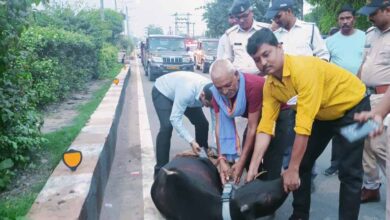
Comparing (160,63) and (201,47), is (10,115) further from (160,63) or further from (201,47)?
(201,47)

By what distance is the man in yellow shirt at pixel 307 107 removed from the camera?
260cm

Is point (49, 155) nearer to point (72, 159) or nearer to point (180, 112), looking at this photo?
point (72, 159)

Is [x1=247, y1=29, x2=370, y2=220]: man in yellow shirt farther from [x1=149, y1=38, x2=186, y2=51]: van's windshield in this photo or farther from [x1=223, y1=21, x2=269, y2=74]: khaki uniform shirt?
[x1=149, y1=38, x2=186, y2=51]: van's windshield

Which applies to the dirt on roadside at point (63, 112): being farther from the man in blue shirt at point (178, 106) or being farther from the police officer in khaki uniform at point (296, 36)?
the police officer in khaki uniform at point (296, 36)

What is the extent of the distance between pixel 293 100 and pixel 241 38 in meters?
1.93

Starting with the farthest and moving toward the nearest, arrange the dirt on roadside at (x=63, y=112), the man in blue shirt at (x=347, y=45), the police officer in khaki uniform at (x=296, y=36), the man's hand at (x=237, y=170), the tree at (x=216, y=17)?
the tree at (x=216, y=17) < the dirt on roadside at (x=63, y=112) < the man in blue shirt at (x=347, y=45) < the police officer in khaki uniform at (x=296, y=36) < the man's hand at (x=237, y=170)

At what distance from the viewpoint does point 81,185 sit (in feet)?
11.3

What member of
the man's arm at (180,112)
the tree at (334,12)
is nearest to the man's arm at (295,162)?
the man's arm at (180,112)

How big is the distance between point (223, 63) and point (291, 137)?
1.06 m

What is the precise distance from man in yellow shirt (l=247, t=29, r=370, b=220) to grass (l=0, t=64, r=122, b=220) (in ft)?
5.55

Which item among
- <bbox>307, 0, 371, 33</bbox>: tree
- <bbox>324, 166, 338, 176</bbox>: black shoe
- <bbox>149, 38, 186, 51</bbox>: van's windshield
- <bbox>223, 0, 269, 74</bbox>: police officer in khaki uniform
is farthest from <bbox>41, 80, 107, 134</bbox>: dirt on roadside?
<bbox>149, 38, 186, 51</bbox>: van's windshield

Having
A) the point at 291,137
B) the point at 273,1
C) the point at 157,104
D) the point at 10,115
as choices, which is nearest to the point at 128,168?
the point at 157,104

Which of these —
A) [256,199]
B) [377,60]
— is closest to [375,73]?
[377,60]

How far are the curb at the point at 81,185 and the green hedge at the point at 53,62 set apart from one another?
93cm
